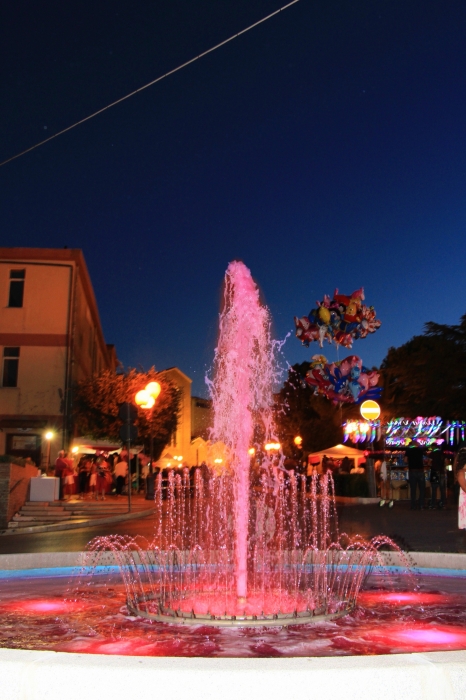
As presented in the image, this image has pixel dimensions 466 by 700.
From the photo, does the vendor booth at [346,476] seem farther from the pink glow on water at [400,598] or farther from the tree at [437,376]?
the pink glow on water at [400,598]

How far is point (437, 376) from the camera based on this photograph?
2923 centimetres

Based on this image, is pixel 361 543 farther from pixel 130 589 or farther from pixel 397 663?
pixel 397 663

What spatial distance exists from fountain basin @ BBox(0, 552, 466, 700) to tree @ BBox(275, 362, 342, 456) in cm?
5096

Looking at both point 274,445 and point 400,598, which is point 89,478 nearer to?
point 274,445

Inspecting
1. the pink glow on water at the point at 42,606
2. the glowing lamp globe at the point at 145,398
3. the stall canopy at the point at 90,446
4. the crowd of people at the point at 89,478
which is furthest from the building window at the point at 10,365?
the pink glow on water at the point at 42,606

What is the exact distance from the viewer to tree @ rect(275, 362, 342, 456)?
58812mm

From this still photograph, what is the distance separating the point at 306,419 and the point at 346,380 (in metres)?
42.4

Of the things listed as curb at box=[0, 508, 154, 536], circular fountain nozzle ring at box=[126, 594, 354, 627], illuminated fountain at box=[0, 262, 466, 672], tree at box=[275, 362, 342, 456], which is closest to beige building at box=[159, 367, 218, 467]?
tree at box=[275, 362, 342, 456]

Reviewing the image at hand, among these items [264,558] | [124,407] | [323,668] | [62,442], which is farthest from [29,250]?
[323,668]

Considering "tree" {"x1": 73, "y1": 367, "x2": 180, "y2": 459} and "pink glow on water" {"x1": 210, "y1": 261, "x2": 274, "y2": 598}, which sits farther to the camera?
"tree" {"x1": 73, "y1": 367, "x2": 180, "y2": 459}

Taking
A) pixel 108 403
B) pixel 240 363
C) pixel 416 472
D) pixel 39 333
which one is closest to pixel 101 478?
pixel 108 403

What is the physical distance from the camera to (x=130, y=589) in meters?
8.62

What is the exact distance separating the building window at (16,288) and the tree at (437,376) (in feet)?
51.0

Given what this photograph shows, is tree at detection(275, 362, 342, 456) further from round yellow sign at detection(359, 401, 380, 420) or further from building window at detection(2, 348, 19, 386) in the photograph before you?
round yellow sign at detection(359, 401, 380, 420)
